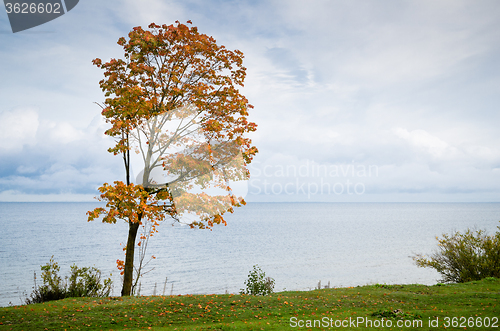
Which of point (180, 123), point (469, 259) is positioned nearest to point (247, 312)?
point (180, 123)

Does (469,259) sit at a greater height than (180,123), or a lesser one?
lesser

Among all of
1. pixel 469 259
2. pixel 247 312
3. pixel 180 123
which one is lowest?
pixel 469 259

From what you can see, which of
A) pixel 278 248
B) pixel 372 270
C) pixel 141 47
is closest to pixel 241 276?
pixel 372 270

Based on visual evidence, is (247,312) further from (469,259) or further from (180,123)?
(469,259)

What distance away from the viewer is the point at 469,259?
71.2ft

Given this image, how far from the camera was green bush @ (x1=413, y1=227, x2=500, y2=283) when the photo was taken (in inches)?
822

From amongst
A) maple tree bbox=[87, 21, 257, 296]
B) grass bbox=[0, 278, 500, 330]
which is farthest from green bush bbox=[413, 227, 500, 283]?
maple tree bbox=[87, 21, 257, 296]

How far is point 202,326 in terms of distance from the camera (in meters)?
9.48

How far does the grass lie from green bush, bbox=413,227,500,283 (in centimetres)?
917

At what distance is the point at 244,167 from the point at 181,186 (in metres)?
2.95

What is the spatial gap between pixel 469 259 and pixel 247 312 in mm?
18856

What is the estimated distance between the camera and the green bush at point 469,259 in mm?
20891

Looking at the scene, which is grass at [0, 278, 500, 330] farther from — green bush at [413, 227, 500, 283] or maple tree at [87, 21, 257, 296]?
green bush at [413, 227, 500, 283]

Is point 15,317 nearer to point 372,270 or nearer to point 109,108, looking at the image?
point 109,108
